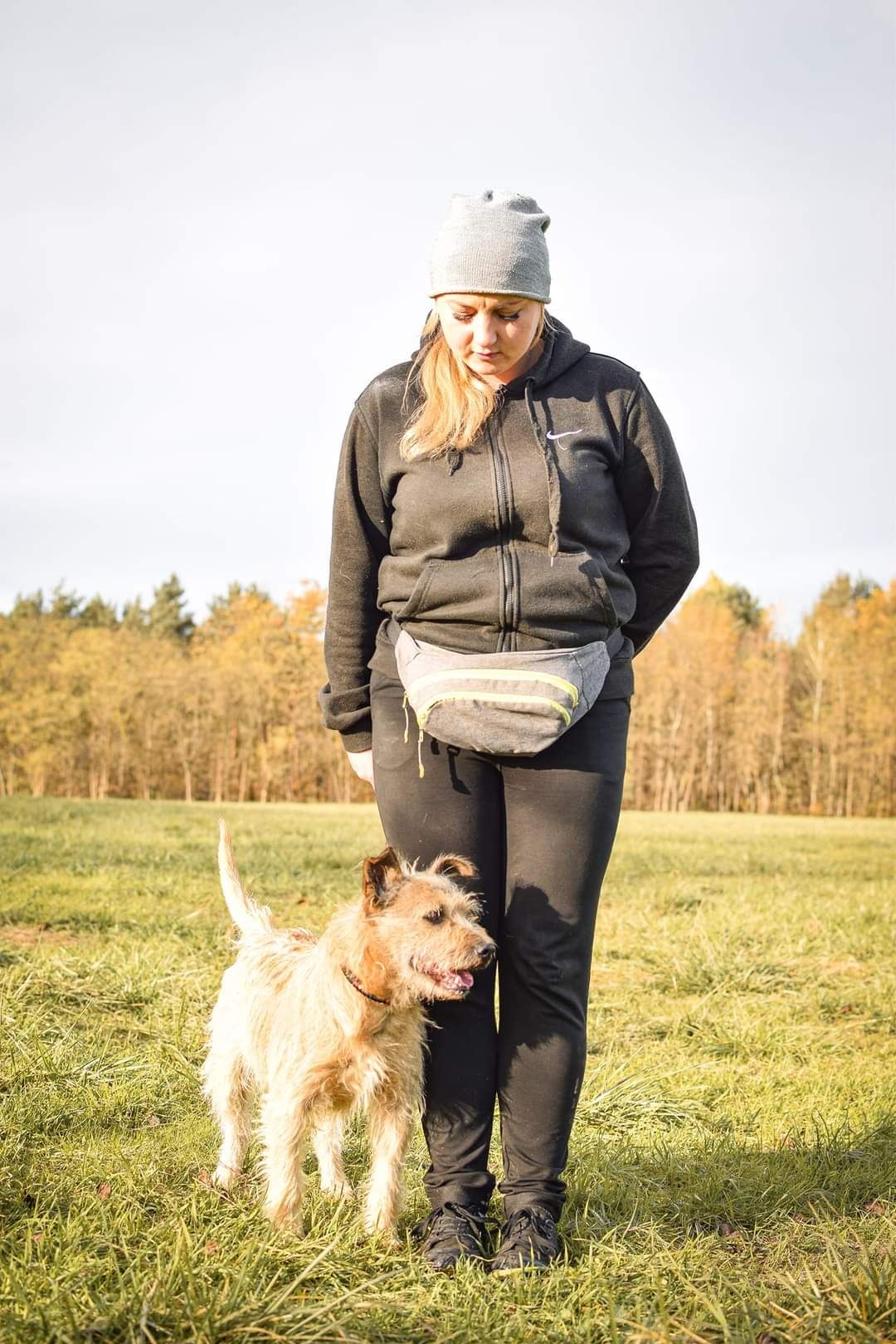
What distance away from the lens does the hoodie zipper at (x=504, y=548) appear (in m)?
3.42

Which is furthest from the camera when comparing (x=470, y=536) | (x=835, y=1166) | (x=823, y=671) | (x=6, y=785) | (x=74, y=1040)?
(x=823, y=671)

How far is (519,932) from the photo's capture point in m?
3.57

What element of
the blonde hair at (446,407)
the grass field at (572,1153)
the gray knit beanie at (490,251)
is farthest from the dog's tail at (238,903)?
the gray knit beanie at (490,251)

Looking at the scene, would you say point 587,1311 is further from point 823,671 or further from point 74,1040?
point 823,671

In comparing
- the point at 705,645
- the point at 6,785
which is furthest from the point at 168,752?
the point at 705,645

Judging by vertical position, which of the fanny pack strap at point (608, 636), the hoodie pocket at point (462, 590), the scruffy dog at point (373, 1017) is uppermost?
the hoodie pocket at point (462, 590)

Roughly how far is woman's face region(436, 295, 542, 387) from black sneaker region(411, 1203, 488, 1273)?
8.89ft

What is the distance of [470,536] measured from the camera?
11.4 ft

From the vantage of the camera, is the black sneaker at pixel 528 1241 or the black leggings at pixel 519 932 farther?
the black leggings at pixel 519 932

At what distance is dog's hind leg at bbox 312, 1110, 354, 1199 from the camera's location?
161 inches

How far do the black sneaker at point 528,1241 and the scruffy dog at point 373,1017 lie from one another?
0.40 metres

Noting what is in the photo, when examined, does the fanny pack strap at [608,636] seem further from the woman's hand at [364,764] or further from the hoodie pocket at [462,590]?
the woman's hand at [364,764]

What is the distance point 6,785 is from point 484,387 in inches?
2057

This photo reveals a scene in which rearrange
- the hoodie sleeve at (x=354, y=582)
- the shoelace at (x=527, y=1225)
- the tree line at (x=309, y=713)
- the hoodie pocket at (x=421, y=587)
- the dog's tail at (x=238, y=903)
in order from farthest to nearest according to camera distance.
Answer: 1. the tree line at (x=309, y=713)
2. the dog's tail at (x=238, y=903)
3. the hoodie sleeve at (x=354, y=582)
4. the hoodie pocket at (x=421, y=587)
5. the shoelace at (x=527, y=1225)
